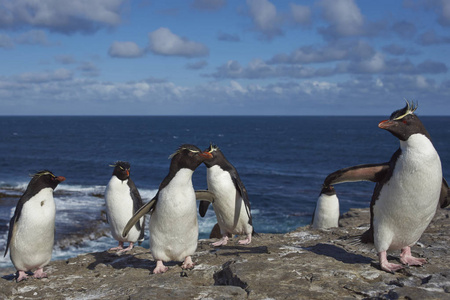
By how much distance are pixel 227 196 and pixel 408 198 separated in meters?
3.83

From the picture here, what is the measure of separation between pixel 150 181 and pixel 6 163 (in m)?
19.9

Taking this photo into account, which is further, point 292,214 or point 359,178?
point 292,214

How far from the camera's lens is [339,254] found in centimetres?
663

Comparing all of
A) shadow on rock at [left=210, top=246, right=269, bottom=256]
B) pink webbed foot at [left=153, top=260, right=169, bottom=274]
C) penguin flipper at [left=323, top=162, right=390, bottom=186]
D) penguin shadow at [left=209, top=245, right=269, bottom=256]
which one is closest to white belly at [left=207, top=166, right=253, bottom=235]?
penguin shadow at [left=209, top=245, right=269, bottom=256]

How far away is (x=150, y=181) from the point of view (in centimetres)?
3912

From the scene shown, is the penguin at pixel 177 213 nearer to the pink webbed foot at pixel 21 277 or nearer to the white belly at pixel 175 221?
the white belly at pixel 175 221

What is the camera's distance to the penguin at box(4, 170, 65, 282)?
7051mm

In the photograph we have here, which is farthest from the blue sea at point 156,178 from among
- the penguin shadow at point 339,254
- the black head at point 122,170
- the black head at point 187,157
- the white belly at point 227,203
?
the penguin shadow at point 339,254

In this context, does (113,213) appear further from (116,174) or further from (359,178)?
(359,178)

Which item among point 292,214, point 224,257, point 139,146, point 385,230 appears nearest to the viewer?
point 385,230

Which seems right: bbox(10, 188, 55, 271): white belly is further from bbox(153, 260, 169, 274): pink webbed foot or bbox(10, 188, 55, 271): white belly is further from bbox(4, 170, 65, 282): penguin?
bbox(153, 260, 169, 274): pink webbed foot

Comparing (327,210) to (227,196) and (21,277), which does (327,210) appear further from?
(21,277)

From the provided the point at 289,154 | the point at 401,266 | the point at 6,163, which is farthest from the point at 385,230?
the point at 289,154

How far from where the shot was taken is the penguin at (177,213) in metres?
6.22
